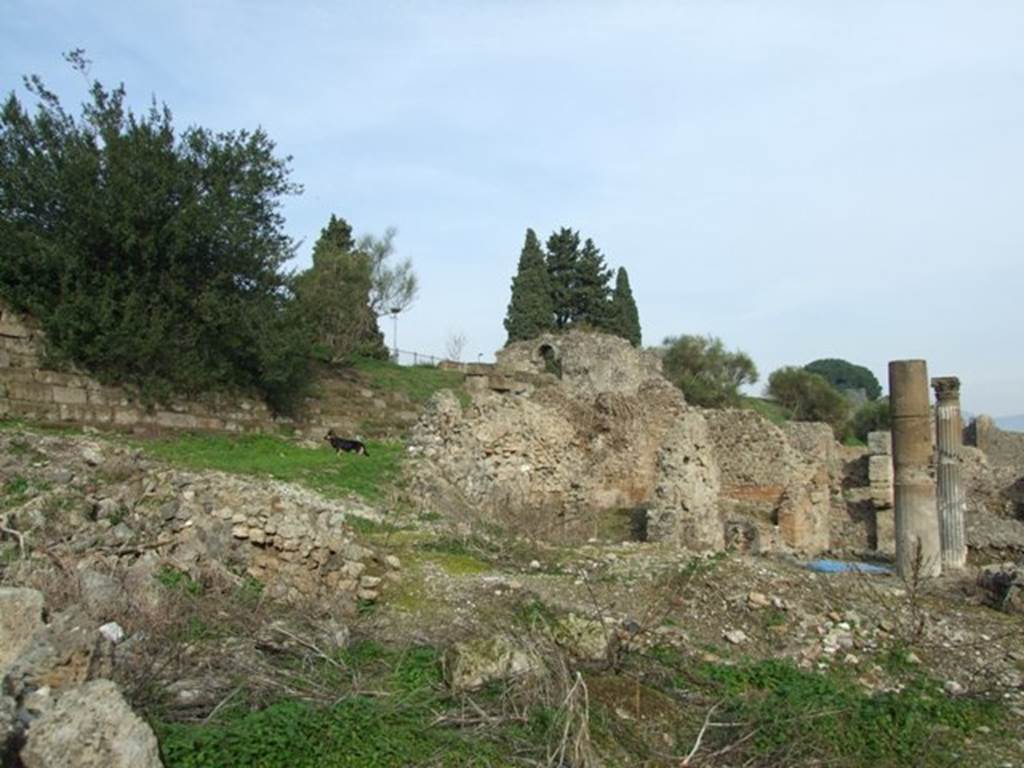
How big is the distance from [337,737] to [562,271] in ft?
168

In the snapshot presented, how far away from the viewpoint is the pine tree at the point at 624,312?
53781 millimetres

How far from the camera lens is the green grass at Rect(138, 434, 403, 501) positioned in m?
13.6

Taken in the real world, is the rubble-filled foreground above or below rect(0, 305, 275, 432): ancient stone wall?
below

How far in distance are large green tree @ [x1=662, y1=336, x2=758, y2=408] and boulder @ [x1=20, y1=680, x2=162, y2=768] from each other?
42.9 metres

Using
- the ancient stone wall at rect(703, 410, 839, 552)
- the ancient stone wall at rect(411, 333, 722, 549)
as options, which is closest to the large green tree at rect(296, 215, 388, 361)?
the ancient stone wall at rect(411, 333, 722, 549)

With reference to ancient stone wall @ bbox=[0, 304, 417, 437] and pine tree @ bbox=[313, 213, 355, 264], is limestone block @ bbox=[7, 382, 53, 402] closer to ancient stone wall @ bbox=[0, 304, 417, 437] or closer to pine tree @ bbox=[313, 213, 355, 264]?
ancient stone wall @ bbox=[0, 304, 417, 437]

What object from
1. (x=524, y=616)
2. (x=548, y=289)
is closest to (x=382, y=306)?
(x=548, y=289)

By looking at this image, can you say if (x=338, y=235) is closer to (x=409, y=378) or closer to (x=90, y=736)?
(x=409, y=378)

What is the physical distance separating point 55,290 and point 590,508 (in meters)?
11.5

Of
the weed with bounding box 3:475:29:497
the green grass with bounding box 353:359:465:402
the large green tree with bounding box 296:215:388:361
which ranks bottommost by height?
the weed with bounding box 3:475:29:497

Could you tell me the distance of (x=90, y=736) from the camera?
3961 millimetres

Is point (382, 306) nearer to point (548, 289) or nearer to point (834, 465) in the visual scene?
point (548, 289)

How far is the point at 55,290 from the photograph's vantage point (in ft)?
61.4

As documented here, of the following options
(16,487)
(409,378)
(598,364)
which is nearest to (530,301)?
(409,378)
